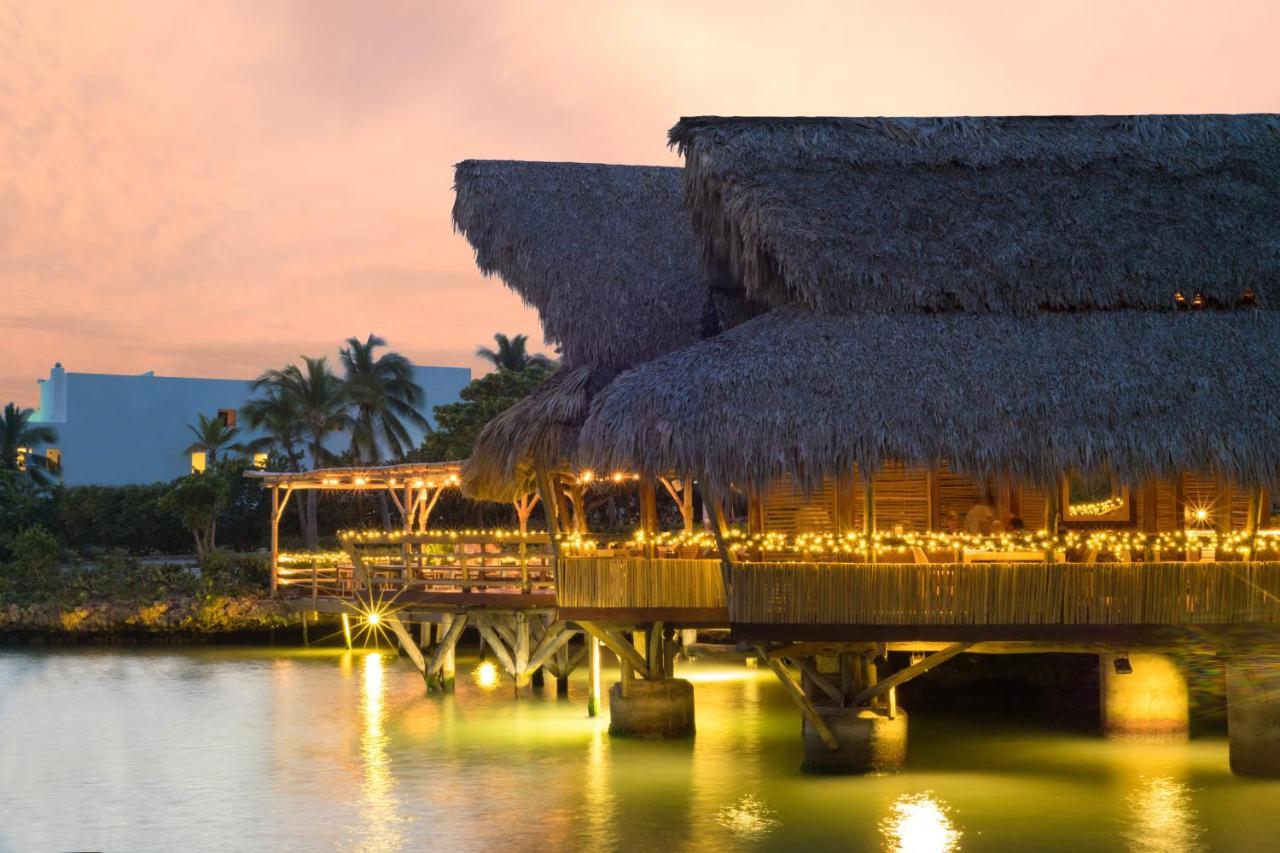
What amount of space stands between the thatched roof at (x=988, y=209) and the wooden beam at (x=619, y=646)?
3735 mm

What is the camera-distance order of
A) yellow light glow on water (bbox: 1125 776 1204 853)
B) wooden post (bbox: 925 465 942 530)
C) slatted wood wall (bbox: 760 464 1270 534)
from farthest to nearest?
wooden post (bbox: 925 465 942 530) → slatted wood wall (bbox: 760 464 1270 534) → yellow light glow on water (bbox: 1125 776 1204 853)

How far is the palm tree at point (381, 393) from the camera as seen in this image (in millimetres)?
44531

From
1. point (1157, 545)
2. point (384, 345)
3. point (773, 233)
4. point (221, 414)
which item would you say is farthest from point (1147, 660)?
point (221, 414)

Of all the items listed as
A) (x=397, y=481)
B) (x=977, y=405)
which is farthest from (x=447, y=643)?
(x=977, y=405)

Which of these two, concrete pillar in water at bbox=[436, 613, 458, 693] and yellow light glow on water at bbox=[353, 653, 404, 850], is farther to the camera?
concrete pillar in water at bbox=[436, 613, 458, 693]

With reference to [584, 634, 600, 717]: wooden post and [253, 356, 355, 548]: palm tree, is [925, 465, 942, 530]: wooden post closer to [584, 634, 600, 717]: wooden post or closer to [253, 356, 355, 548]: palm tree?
[584, 634, 600, 717]: wooden post

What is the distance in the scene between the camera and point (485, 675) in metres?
24.6

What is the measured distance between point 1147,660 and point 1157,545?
3444mm

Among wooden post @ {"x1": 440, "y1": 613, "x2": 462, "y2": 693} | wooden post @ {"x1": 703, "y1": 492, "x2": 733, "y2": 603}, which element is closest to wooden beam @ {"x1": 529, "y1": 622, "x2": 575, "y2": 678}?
wooden post @ {"x1": 440, "y1": 613, "x2": 462, "y2": 693}

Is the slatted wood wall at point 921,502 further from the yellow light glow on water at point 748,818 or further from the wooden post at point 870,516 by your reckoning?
the yellow light glow on water at point 748,818

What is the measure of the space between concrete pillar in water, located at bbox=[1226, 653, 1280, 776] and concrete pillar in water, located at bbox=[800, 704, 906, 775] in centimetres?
300

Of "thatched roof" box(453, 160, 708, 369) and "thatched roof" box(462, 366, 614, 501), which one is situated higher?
"thatched roof" box(453, 160, 708, 369)

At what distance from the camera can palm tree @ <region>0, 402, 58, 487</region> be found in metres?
46.1

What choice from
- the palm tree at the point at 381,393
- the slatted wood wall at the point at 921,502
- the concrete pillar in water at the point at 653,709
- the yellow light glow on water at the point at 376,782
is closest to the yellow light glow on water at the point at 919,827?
the slatted wood wall at the point at 921,502
